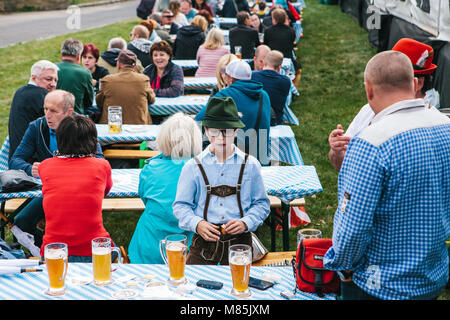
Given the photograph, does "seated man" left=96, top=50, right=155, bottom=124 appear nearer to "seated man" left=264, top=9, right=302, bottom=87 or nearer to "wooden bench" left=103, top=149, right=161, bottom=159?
"wooden bench" left=103, top=149, right=161, bottom=159

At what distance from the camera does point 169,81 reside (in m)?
7.30

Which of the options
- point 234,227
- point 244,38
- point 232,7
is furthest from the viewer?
point 232,7

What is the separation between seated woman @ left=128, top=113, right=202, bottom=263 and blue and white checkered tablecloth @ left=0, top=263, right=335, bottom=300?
0.92 meters

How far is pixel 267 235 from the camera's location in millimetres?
5367

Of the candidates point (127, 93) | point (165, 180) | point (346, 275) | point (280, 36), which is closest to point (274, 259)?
point (165, 180)

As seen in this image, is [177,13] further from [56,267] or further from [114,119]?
[56,267]

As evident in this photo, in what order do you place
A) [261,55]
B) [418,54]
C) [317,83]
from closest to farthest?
[418,54], [261,55], [317,83]

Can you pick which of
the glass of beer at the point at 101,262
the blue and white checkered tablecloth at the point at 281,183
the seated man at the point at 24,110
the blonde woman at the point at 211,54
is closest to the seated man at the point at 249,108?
the blue and white checkered tablecloth at the point at 281,183

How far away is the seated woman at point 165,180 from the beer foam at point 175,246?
3.67 ft

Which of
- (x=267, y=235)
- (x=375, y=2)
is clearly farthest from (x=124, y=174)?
(x=375, y=2)

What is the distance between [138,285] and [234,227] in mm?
853

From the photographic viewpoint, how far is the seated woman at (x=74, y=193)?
3.28 m

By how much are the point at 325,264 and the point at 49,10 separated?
83.1 ft

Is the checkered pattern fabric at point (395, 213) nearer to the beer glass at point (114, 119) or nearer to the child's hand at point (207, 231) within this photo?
the child's hand at point (207, 231)
